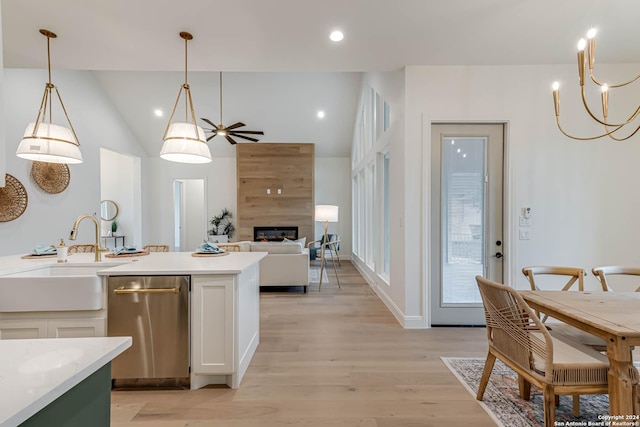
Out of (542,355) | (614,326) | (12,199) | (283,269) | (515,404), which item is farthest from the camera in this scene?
(283,269)

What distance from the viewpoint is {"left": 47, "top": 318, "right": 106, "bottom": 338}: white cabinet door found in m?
A: 2.12

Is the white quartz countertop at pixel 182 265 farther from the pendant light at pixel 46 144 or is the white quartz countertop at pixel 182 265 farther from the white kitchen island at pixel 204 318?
the pendant light at pixel 46 144

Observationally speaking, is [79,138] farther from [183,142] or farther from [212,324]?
[212,324]

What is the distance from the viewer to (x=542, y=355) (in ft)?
5.40

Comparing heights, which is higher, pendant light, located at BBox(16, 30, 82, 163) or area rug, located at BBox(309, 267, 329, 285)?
pendant light, located at BBox(16, 30, 82, 163)

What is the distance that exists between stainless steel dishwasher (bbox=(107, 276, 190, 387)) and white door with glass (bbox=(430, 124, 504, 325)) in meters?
2.65

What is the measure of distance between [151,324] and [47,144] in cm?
167

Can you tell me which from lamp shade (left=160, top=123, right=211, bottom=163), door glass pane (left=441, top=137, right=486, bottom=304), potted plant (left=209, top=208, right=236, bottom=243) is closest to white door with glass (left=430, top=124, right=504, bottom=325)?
door glass pane (left=441, top=137, right=486, bottom=304)

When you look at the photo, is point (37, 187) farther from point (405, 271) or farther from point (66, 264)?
point (405, 271)

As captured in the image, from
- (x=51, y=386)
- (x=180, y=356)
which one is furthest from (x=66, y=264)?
(x=51, y=386)

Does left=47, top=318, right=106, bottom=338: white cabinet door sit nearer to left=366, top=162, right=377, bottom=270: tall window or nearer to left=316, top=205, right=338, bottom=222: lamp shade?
left=316, top=205, right=338, bottom=222: lamp shade

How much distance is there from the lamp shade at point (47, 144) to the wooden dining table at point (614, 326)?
374cm

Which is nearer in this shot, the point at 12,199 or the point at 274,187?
the point at 12,199

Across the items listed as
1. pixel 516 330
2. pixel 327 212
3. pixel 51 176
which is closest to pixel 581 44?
pixel 516 330
